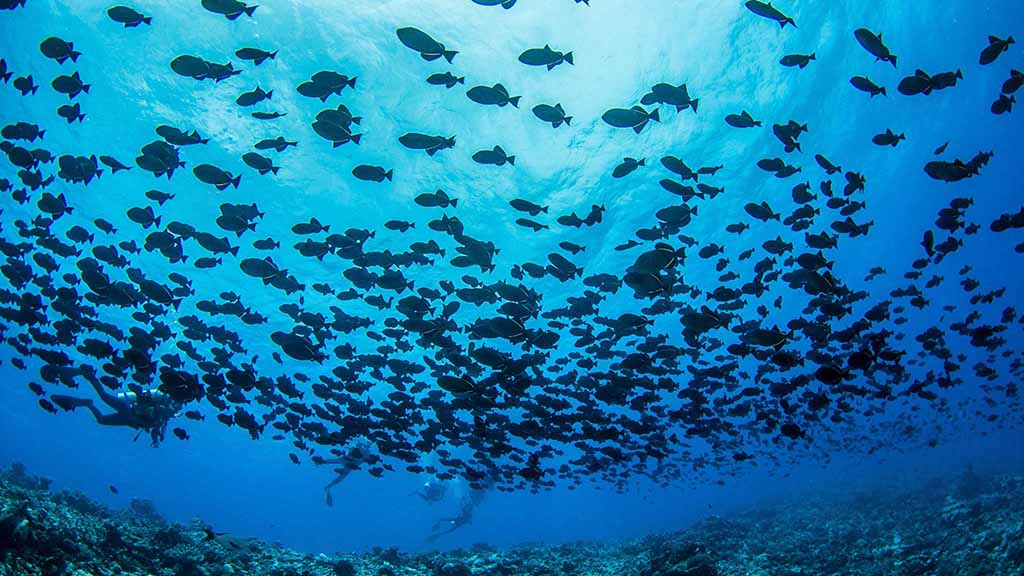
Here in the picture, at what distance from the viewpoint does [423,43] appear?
725 centimetres

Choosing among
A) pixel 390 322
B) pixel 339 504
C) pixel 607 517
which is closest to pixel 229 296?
pixel 390 322

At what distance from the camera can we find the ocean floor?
8211 mm

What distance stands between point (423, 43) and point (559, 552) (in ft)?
65.2

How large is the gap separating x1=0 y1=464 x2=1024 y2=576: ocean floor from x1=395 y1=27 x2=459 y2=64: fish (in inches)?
306

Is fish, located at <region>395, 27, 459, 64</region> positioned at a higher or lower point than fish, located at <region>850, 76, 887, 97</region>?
→ higher

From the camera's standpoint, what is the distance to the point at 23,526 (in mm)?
7500

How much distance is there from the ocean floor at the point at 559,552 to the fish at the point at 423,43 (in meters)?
7.78

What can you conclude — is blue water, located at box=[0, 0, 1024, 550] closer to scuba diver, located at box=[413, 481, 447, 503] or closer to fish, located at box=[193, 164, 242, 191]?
fish, located at box=[193, 164, 242, 191]

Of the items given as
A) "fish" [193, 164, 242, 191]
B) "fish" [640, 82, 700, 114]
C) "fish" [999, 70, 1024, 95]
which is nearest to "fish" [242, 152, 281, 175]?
"fish" [193, 164, 242, 191]

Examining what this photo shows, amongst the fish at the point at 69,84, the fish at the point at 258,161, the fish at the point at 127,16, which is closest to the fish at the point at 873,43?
the fish at the point at 258,161

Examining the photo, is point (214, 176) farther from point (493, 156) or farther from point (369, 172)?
point (493, 156)

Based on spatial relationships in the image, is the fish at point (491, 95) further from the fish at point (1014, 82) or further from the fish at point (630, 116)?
the fish at point (1014, 82)

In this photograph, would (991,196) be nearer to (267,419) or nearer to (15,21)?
(267,419)

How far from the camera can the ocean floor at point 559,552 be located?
8.21m
